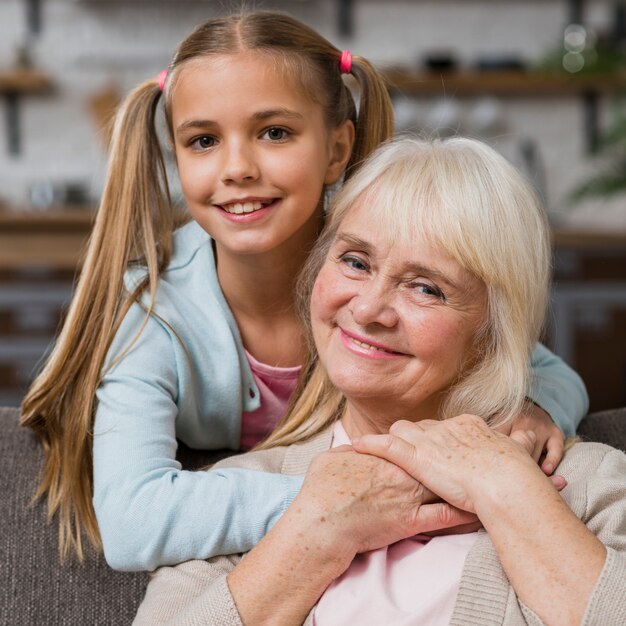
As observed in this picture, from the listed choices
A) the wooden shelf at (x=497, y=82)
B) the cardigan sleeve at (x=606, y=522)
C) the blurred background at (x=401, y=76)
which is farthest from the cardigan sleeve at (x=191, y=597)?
the wooden shelf at (x=497, y=82)

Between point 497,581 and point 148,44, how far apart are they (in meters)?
4.65

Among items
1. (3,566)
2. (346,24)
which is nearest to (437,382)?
(3,566)

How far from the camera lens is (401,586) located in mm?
1294

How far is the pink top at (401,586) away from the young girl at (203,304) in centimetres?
16

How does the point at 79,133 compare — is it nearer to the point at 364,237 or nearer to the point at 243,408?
the point at 243,408

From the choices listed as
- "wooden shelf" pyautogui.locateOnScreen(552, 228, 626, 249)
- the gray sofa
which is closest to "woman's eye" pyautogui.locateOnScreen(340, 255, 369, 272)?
the gray sofa

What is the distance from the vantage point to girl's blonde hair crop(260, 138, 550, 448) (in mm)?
1351

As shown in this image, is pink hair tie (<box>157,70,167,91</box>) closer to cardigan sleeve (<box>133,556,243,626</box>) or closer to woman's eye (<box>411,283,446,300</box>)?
woman's eye (<box>411,283,446,300</box>)

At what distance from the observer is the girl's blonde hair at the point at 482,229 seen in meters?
1.35

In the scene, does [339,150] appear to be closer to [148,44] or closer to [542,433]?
[542,433]

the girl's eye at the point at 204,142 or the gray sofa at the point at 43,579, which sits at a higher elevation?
the girl's eye at the point at 204,142

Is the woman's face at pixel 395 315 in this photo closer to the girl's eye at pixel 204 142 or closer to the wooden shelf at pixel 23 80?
the girl's eye at pixel 204 142

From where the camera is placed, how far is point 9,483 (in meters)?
1.57

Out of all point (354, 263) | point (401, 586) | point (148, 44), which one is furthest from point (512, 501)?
point (148, 44)
